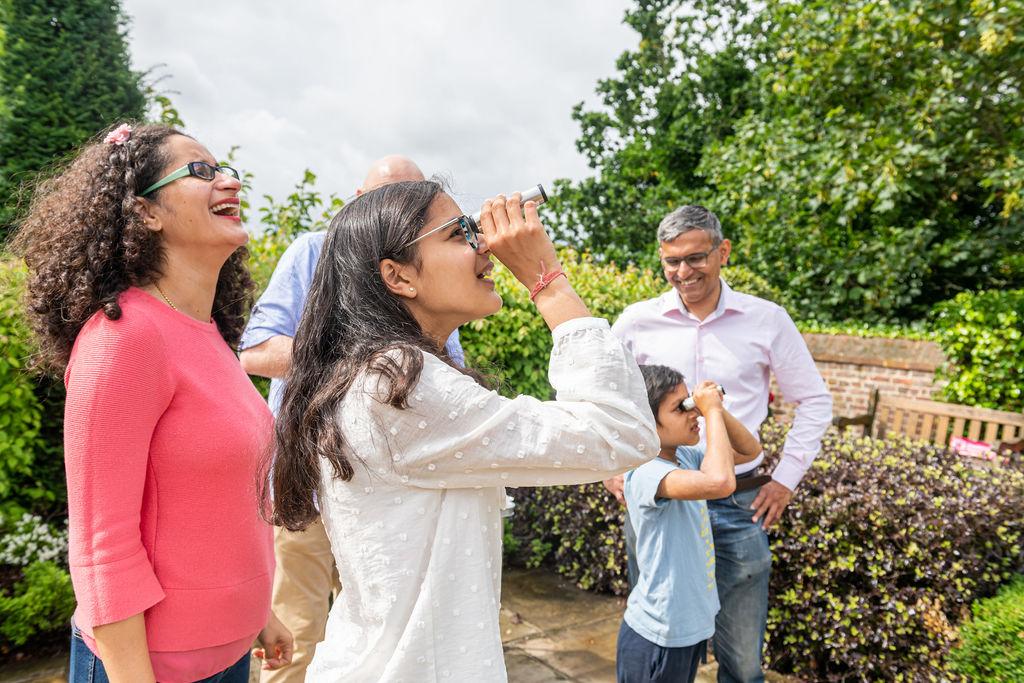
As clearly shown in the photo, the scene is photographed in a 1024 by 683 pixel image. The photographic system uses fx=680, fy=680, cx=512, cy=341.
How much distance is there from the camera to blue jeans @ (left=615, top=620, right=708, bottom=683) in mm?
2344

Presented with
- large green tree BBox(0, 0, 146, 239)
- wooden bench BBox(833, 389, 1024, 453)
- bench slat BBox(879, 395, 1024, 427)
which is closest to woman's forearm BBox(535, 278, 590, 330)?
wooden bench BBox(833, 389, 1024, 453)

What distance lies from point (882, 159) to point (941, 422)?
13.1ft

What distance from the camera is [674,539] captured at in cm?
246

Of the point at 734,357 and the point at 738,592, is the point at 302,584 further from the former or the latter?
the point at 734,357

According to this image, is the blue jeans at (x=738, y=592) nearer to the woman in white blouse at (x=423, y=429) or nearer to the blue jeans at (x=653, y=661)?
the blue jeans at (x=653, y=661)

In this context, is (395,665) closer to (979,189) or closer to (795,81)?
(795,81)

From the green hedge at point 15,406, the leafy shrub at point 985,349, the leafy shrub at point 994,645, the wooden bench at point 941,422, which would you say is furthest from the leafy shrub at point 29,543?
the leafy shrub at point 985,349

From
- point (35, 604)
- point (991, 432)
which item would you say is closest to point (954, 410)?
point (991, 432)

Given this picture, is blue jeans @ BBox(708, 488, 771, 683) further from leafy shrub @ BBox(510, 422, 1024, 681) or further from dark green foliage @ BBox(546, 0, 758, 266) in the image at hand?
dark green foliage @ BBox(546, 0, 758, 266)

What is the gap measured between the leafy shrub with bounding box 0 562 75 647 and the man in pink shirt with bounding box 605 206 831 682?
2.94 m

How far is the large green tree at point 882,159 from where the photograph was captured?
8.64 m

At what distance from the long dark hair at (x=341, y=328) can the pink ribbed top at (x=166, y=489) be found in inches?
8.0

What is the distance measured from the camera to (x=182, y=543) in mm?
1511

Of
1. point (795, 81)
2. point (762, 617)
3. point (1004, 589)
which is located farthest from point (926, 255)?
point (762, 617)
